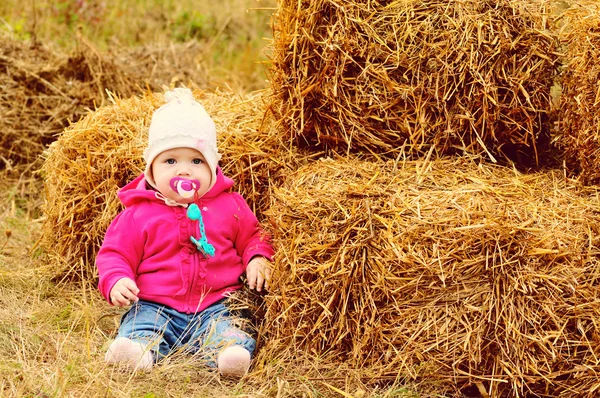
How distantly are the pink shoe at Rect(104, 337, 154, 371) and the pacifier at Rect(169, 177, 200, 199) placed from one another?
68 centimetres

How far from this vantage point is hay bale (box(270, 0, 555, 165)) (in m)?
3.29

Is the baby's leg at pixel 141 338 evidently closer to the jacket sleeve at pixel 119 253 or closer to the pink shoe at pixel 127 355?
the pink shoe at pixel 127 355

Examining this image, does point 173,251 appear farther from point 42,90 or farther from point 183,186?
point 42,90

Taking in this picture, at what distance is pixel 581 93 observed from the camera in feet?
10.7

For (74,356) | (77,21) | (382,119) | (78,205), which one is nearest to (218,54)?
(77,21)

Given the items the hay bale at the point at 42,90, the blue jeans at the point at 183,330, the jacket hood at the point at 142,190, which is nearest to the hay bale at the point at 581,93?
the jacket hood at the point at 142,190

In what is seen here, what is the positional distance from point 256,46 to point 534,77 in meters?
4.74

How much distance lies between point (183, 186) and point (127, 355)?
0.76 metres

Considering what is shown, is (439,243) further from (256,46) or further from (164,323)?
(256,46)

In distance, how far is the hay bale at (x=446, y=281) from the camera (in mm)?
2857

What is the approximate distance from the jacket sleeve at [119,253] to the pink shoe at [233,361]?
0.55 metres

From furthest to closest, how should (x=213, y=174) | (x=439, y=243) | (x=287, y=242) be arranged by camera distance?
(x=213, y=174) < (x=287, y=242) < (x=439, y=243)

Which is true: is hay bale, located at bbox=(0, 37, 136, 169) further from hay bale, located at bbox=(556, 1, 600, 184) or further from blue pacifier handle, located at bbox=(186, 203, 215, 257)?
hay bale, located at bbox=(556, 1, 600, 184)

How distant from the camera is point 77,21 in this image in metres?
7.31
